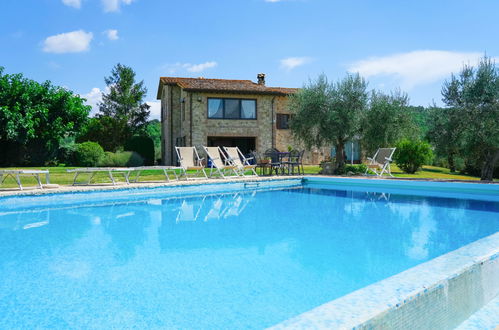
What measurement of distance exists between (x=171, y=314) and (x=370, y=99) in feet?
43.6

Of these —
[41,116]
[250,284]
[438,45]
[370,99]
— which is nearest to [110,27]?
[41,116]

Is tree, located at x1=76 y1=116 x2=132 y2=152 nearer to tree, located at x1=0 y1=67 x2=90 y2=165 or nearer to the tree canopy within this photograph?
the tree canopy

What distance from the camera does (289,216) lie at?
268 inches

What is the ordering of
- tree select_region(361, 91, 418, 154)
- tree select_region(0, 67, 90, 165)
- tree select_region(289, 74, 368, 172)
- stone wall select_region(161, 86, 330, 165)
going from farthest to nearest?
stone wall select_region(161, 86, 330, 165) < tree select_region(0, 67, 90, 165) < tree select_region(289, 74, 368, 172) < tree select_region(361, 91, 418, 154)

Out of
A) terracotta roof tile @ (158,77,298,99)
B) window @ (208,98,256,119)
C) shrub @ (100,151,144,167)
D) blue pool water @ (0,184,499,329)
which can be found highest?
terracotta roof tile @ (158,77,298,99)

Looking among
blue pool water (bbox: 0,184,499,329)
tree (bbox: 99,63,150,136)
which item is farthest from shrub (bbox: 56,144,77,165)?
blue pool water (bbox: 0,184,499,329)

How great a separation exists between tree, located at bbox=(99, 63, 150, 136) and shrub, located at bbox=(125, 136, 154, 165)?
8.81m

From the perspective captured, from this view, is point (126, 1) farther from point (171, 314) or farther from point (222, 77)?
point (171, 314)

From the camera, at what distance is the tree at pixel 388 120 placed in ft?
45.2

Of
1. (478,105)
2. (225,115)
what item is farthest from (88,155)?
(478,105)

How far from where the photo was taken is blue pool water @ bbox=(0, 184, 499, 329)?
8.92 ft

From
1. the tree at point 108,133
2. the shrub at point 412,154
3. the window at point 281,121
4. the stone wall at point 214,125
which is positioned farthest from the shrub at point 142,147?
the shrub at point 412,154

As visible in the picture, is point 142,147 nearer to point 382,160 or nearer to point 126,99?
point 126,99

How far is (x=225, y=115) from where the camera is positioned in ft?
65.4
